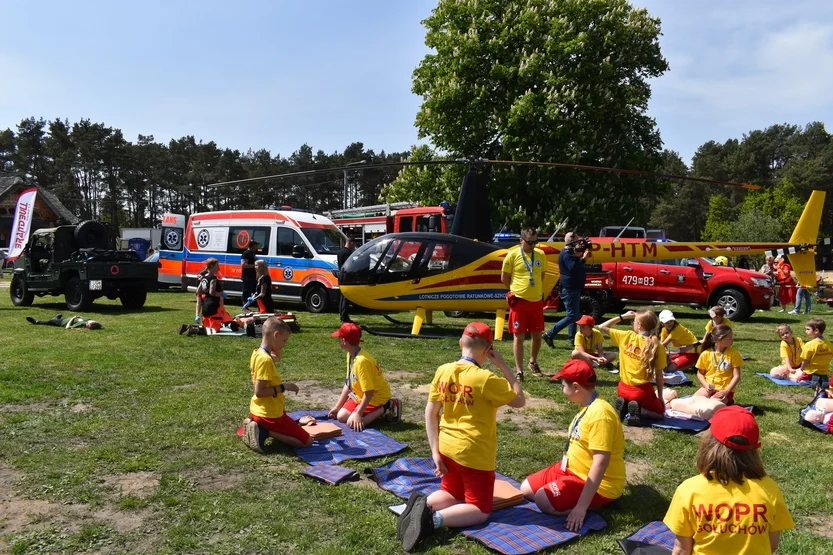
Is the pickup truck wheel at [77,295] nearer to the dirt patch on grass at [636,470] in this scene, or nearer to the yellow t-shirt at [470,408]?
the yellow t-shirt at [470,408]

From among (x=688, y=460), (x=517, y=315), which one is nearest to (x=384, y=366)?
(x=517, y=315)

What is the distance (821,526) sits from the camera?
390 cm

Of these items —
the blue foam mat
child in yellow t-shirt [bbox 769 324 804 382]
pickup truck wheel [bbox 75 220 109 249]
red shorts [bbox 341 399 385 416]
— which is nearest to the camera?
the blue foam mat

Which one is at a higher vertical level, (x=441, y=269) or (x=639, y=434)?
(x=441, y=269)

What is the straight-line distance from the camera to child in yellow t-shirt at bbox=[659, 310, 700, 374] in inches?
314

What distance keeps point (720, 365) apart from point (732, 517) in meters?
4.58

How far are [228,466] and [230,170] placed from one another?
62695mm

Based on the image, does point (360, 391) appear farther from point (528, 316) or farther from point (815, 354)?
point (815, 354)

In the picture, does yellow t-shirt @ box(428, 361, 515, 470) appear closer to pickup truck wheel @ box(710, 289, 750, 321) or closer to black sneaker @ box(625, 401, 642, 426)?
black sneaker @ box(625, 401, 642, 426)

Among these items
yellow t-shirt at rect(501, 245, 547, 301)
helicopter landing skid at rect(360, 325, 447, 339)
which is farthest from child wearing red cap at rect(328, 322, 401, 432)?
helicopter landing skid at rect(360, 325, 447, 339)

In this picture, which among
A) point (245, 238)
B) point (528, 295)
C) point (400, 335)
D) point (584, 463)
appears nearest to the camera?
point (584, 463)

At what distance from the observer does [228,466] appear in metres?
4.80

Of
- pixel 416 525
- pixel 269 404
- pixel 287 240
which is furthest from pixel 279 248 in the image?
pixel 416 525

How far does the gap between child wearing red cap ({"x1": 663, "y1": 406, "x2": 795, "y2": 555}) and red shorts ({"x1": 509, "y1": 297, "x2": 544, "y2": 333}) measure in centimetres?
544
